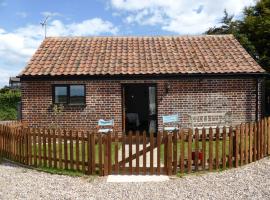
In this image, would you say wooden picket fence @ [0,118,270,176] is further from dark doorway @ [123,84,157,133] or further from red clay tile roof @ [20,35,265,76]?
dark doorway @ [123,84,157,133]

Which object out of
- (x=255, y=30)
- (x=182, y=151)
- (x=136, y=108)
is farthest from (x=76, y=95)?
(x=255, y=30)

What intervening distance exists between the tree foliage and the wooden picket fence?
17250 mm

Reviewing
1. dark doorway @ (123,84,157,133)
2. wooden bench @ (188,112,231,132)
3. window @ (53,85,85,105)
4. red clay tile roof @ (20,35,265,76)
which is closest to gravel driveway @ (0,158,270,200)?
wooden bench @ (188,112,231,132)

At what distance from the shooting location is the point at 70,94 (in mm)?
16266

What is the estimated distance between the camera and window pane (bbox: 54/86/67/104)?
53.5 feet

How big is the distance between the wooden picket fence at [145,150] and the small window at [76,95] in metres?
5.02

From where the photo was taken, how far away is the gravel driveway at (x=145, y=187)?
7484 millimetres

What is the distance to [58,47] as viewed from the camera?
18516mm

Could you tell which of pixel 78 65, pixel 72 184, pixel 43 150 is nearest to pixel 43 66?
pixel 78 65

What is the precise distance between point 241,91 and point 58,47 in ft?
29.4

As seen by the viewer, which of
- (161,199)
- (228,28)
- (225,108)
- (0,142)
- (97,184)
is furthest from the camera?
(228,28)

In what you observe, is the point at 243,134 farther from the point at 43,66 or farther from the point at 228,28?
the point at 228,28

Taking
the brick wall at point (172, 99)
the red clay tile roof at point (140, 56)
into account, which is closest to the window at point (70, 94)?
the brick wall at point (172, 99)

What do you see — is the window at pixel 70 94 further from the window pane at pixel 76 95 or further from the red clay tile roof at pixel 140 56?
the red clay tile roof at pixel 140 56
